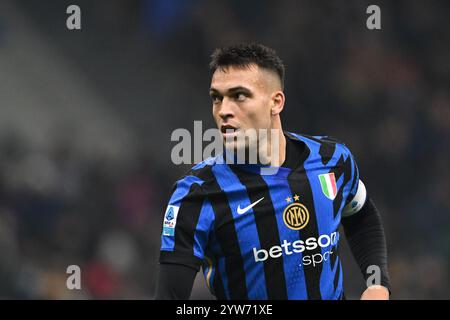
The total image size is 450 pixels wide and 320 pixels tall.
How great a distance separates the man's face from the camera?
2.75 m

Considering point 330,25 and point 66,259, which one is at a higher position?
point 330,25

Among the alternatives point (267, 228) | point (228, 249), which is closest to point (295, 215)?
point (267, 228)

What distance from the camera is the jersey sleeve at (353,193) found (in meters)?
3.08

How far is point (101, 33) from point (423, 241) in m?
4.16

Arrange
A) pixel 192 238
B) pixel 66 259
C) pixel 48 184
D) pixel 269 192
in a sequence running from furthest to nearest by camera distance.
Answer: pixel 48 184
pixel 66 259
pixel 269 192
pixel 192 238

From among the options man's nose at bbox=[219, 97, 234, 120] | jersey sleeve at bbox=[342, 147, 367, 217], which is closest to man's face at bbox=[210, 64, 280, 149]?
man's nose at bbox=[219, 97, 234, 120]

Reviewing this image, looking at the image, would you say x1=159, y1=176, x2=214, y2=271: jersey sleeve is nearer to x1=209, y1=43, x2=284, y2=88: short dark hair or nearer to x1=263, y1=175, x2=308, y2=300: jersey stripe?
x1=263, y1=175, x2=308, y2=300: jersey stripe

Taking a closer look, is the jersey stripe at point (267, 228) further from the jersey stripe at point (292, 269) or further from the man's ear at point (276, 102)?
the man's ear at point (276, 102)

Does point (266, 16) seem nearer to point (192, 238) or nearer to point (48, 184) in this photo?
point (48, 184)

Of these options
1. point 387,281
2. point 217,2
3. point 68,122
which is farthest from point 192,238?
point 217,2

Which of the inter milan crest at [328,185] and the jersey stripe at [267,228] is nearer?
the jersey stripe at [267,228]

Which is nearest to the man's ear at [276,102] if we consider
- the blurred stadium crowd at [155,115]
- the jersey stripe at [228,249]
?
the jersey stripe at [228,249]

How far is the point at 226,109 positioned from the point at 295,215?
48cm
